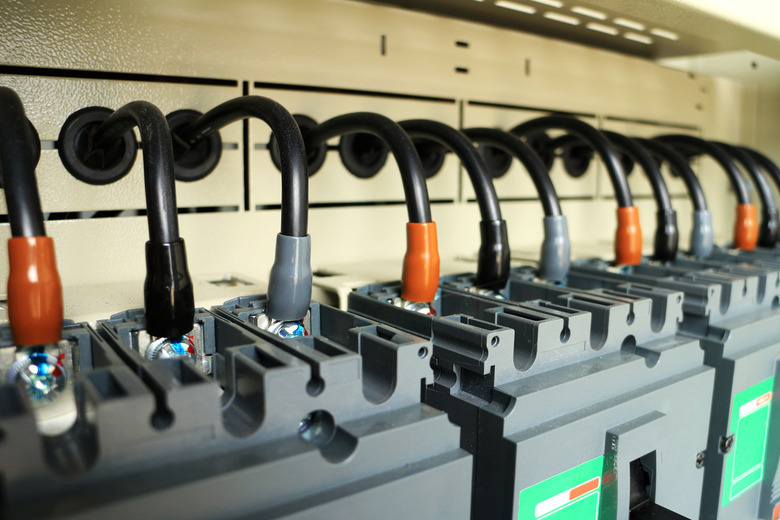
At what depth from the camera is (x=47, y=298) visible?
0.49 meters

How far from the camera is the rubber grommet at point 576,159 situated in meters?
1.42

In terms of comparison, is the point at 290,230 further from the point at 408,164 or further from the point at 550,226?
the point at 550,226

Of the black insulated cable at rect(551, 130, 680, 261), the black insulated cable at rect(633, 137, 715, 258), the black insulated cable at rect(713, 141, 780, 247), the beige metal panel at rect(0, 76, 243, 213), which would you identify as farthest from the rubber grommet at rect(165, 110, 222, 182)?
the black insulated cable at rect(713, 141, 780, 247)

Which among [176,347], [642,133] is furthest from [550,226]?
[642,133]

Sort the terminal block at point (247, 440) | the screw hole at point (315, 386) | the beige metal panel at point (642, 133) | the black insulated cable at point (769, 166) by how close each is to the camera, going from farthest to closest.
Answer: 1. the beige metal panel at point (642, 133)
2. the black insulated cable at point (769, 166)
3. the screw hole at point (315, 386)
4. the terminal block at point (247, 440)

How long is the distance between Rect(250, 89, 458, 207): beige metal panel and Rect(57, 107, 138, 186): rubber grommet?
198mm

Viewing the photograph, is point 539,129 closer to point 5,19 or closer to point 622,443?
point 622,443

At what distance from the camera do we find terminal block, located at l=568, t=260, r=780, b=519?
2.84 ft

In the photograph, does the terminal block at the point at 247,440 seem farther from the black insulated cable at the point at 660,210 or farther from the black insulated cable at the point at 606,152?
the black insulated cable at the point at 660,210

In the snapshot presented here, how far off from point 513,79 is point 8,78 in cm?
94

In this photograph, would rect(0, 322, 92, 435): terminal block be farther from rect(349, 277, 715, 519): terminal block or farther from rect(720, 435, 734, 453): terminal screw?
rect(720, 435, 734, 453): terminal screw

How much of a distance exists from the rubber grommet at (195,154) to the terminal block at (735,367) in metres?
0.62

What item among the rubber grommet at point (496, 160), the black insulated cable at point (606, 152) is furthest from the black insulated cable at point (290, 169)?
the rubber grommet at point (496, 160)

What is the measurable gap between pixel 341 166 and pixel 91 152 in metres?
0.41
